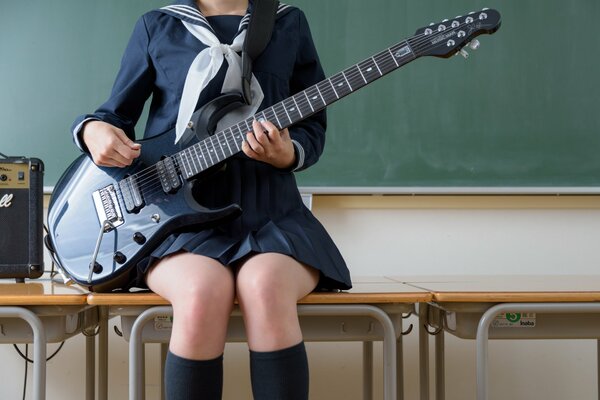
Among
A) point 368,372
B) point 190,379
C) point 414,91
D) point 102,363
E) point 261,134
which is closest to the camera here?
point 190,379

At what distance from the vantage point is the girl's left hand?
1216mm

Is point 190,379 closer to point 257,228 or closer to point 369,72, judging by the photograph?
point 257,228

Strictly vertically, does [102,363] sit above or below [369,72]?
below

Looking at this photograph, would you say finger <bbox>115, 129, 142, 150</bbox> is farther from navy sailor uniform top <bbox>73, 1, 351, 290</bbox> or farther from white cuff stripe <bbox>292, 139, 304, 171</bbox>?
white cuff stripe <bbox>292, 139, 304, 171</bbox>

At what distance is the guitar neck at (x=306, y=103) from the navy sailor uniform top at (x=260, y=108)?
50 mm

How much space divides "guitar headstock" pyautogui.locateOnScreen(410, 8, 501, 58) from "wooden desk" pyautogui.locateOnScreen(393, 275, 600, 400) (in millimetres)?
483

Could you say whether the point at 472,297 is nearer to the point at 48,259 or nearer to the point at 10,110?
the point at 48,259

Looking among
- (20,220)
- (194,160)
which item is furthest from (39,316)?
(194,160)

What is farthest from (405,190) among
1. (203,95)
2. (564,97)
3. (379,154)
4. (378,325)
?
(203,95)

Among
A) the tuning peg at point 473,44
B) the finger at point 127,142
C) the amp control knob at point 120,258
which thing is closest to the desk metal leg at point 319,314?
the amp control knob at point 120,258

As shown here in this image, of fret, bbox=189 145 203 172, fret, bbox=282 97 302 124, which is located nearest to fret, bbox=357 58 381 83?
fret, bbox=282 97 302 124

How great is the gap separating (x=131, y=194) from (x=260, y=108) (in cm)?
32

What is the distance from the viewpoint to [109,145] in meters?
1.29

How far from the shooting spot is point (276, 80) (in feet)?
4.66
